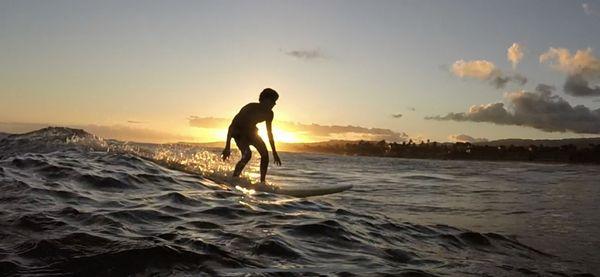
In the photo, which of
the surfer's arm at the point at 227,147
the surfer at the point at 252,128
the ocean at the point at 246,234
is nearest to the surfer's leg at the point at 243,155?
the surfer at the point at 252,128

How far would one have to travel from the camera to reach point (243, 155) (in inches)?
529

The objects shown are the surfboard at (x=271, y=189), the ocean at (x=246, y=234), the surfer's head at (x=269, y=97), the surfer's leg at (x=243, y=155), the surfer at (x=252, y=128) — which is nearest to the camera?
the ocean at (x=246, y=234)

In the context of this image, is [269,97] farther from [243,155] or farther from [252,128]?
[243,155]

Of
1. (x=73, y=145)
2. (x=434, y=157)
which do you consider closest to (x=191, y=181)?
(x=73, y=145)

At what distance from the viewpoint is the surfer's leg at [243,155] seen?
13359 millimetres

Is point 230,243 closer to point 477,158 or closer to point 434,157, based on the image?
point 477,158

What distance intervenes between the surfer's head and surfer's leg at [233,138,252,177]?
1.29m

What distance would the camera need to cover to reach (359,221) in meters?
7.86

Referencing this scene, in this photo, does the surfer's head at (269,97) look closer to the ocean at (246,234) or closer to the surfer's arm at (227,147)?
the surfer's arm at (227,147)

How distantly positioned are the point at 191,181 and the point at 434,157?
72.8m

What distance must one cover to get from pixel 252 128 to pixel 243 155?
0.82 metres

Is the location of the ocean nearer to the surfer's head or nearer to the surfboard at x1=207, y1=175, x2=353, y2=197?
the surfboard at x1=207, y1=175, x2=353, y2=197

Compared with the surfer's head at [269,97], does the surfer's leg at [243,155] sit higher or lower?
lower

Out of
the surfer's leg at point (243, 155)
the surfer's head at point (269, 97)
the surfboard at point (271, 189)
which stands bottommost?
the surfboard at point (271, 189)
